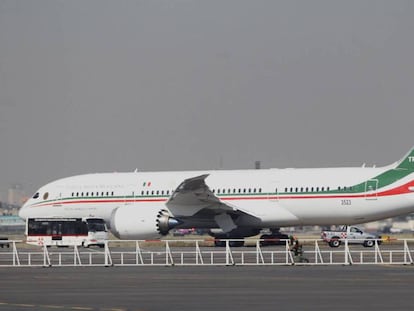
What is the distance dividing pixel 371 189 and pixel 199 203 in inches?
403

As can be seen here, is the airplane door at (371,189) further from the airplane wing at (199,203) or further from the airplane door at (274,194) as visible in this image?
the airplane wing at (199,203)

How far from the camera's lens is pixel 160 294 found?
30.1m

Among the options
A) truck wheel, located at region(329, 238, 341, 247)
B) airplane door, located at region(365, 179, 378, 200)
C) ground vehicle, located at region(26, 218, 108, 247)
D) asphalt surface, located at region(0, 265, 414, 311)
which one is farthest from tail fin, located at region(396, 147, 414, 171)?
asphalt surface, located at region(0, 265, 414, 311)

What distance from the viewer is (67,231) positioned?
72.2 meters

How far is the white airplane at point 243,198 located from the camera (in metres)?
64.4

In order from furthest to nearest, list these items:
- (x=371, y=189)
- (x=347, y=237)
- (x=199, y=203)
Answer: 1. (x=347, y=237)
2. (x=199, y=203)
3. (x=371, y=189)

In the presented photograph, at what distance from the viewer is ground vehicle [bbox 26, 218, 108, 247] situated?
7181cm

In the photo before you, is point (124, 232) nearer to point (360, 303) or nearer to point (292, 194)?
point (292, 194)

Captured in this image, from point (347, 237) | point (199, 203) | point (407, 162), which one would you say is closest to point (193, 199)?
point (199, 203)

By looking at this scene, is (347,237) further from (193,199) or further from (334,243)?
(193,199)

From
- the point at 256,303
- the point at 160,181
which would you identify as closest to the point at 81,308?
the point at 256,303

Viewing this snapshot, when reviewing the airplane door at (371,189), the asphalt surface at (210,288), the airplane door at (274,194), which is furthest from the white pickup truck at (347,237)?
the asphalt surface at (210,288)

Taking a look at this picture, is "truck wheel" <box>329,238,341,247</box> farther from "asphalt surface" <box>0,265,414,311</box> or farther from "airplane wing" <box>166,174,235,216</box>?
"asphalt surface" <box>0,265,414,311</box>

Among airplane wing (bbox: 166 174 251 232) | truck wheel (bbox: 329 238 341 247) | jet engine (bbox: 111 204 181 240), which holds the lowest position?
truck wheel (bbox: 329 238 341 247)
